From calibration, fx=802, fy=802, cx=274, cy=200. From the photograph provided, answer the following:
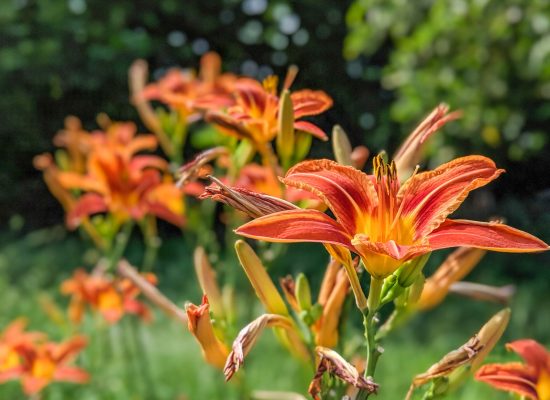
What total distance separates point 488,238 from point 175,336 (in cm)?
353

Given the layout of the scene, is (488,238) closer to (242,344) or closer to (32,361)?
(242,344)

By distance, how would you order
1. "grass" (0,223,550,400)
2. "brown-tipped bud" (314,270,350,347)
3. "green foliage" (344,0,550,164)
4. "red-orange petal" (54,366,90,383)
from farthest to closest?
1. "green foliage" (344,0,550,164)
2. "grass" (0,223,550,400)
3. "red-orange petal" (54,366,90,383)
4. "brown-tipped bud" (314,270,350,347)

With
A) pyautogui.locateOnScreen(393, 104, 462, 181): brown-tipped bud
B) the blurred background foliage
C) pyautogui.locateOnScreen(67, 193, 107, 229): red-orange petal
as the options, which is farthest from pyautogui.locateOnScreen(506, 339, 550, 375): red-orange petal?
the blurred background foliage

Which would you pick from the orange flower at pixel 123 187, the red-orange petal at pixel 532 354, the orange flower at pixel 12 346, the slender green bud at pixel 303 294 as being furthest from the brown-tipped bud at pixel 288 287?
the orange flower at pixel 12 346

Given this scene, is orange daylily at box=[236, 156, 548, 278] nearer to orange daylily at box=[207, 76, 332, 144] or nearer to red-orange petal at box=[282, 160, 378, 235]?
red-orange petal at box=[282, 160, 378, 235]

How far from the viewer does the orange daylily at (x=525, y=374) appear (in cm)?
82

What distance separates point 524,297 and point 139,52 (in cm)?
382

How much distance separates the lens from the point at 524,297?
4.37 meters

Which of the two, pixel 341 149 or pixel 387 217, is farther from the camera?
pixel 341 149

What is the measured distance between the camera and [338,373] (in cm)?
69

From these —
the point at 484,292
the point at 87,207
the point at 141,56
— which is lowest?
the point at 141,56

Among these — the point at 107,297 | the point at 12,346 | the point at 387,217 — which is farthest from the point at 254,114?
the point at 107,297

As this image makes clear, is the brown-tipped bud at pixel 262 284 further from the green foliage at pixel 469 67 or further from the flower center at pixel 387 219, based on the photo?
the green foliage at pixel 469 67

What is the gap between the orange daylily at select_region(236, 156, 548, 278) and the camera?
0.64 m
